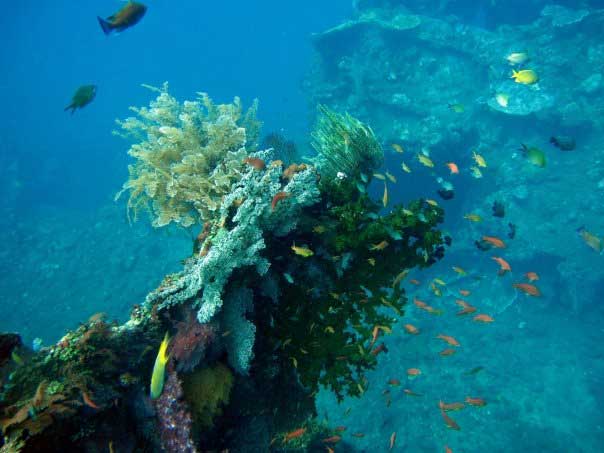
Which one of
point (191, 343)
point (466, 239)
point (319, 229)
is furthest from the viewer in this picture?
point (466, 239)

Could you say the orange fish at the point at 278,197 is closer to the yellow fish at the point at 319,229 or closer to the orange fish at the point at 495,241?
the yellow fish at the point at 319,229

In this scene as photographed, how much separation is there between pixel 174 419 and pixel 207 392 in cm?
35

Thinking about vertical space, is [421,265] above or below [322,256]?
below

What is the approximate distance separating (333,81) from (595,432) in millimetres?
19511

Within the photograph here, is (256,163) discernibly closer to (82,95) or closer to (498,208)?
(82,95)

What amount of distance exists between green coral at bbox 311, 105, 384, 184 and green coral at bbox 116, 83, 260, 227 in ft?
4.53

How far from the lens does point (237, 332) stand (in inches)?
136

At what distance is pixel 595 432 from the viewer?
380 inches

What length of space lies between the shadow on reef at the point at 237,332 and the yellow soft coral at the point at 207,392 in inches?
0.4

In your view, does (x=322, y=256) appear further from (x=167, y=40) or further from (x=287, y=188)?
(x=167, y=40)

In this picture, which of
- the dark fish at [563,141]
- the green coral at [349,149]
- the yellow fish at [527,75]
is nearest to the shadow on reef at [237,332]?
the green coral at [349,149]

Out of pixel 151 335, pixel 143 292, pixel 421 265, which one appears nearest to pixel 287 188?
pixel 421 265

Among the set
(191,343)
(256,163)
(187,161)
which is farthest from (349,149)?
(191,343)

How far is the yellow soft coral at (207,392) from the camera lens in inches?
123
